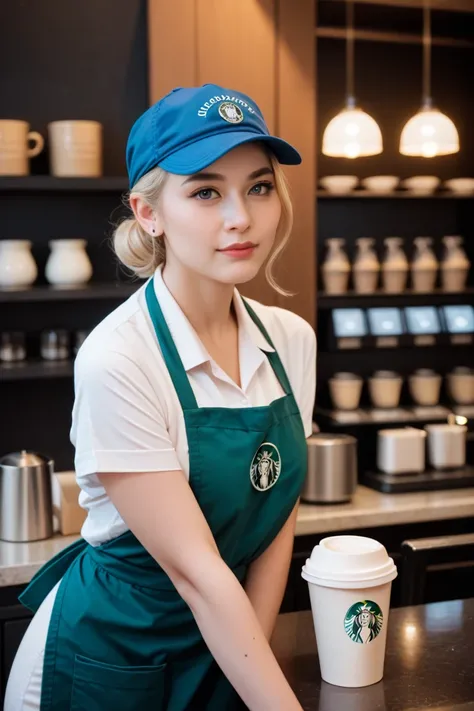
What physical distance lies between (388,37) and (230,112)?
7.69 feet

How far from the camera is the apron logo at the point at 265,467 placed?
152cm

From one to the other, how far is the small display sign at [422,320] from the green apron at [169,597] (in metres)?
2.01

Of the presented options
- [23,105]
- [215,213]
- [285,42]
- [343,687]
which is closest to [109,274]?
[23,105]

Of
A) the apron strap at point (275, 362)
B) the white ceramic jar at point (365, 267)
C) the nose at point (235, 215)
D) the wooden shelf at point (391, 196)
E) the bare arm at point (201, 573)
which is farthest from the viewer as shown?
the white ceramic jar at point (365, 267)

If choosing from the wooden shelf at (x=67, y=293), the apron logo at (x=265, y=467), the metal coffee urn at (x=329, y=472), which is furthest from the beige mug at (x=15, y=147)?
the apron logo at (x=265, y=467)

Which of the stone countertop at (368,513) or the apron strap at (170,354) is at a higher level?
the apron strap at (170,354)

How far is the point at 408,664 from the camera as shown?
1418 millimetres

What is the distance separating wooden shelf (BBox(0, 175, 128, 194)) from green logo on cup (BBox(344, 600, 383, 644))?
6.36 ft

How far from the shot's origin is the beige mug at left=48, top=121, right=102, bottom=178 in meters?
2.95

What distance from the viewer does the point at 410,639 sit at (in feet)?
4.97

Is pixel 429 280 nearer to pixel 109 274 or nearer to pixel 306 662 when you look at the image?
pixel 109 274

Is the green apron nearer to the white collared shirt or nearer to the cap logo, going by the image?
the white collared shirt

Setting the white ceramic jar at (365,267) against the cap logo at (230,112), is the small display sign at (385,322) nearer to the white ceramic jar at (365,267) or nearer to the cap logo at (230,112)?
the white ceramic jar at (365,267)

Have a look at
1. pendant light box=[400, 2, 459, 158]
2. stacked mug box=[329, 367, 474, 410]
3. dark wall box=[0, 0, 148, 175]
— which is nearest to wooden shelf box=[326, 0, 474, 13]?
pendant light box=[400, 2, 459, 158]
